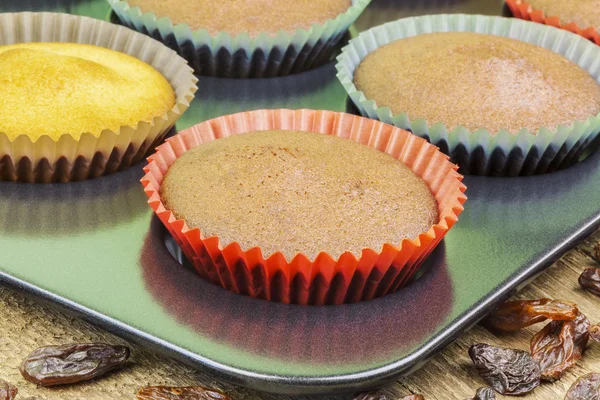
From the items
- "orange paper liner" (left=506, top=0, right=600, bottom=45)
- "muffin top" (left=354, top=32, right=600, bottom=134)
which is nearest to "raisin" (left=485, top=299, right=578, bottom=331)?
"muffin top" (left=354, top=32, right=600, bottom=134)

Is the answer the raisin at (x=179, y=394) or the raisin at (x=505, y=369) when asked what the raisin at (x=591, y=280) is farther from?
the raisin at (x=179, y=394)

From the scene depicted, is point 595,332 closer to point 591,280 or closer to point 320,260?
point 591,280

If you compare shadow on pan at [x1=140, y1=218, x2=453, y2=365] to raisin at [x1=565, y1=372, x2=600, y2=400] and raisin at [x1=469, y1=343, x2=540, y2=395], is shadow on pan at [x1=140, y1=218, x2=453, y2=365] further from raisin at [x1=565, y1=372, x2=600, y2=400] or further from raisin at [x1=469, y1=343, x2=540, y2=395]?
raisin at [x1=565, y1=372, x2=600, y2=400]

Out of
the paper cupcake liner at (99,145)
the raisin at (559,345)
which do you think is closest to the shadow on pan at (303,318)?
the raisin at (559,345)

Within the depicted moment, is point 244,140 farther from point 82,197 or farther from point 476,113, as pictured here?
point 476,113

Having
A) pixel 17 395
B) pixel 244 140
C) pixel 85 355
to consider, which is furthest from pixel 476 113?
pixel 17 395

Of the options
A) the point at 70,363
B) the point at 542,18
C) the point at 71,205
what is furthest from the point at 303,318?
the point at 542,18
